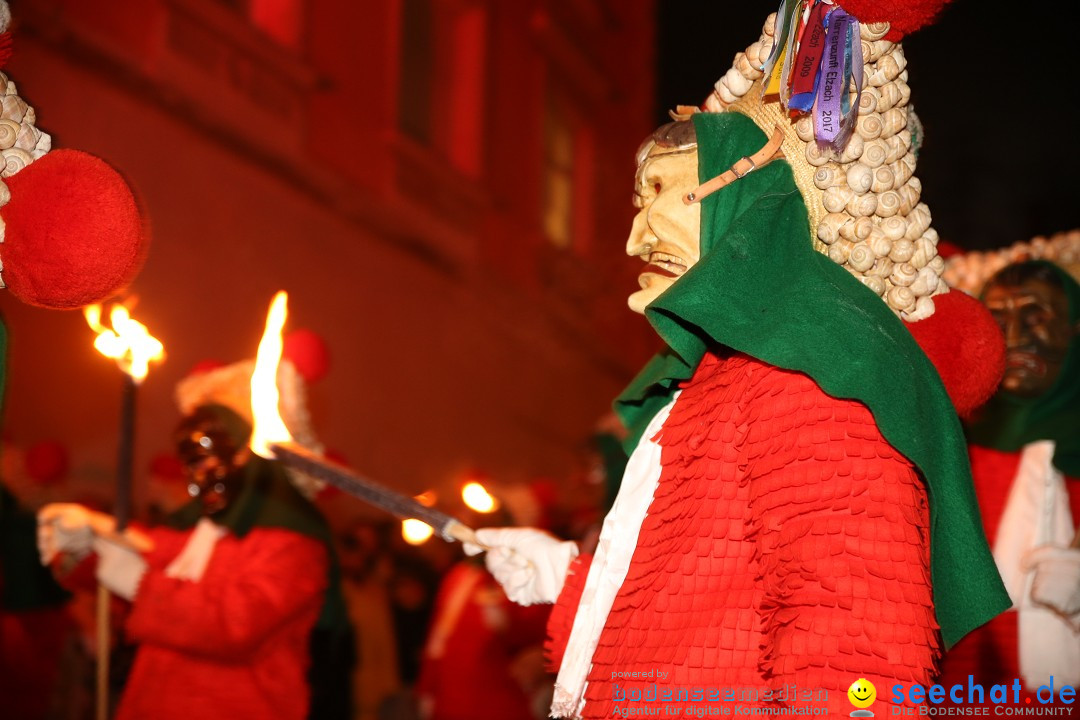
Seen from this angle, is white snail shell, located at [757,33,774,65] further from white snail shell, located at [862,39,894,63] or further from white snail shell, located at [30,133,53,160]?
white snail shell, located at [30,133,53,160]

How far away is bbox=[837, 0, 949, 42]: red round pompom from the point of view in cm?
243

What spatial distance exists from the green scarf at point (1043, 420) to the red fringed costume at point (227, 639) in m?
2.44

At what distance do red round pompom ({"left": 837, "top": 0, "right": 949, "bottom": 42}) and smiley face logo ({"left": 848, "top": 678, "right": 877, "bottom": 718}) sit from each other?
135 centimetres

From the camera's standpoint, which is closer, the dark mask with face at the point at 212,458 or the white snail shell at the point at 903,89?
the white snail shell at the point at 903,89

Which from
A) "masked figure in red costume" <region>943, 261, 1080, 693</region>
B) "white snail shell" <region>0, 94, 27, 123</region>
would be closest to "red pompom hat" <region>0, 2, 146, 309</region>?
"white snail shell" <region>0, 94, 27, 123</region>

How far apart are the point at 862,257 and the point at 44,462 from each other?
5631 mm

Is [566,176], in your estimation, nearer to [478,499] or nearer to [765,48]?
[478,499]

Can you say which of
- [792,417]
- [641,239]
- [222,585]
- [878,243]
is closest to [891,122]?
[878,243]

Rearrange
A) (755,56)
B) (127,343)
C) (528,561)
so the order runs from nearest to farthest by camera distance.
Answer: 1. (755,56)
2. (528,561)
3. (127,343)

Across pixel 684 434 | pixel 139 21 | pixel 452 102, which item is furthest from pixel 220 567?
pixel 452 102

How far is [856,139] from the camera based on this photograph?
98.0 inches

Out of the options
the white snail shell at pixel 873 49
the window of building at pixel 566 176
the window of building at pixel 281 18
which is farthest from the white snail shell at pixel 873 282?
the window of building at pixel 566 176

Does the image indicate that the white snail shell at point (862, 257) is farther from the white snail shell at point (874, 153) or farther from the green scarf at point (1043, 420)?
the green scarf at point (1043, 420)

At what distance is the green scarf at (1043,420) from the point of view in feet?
12.9
